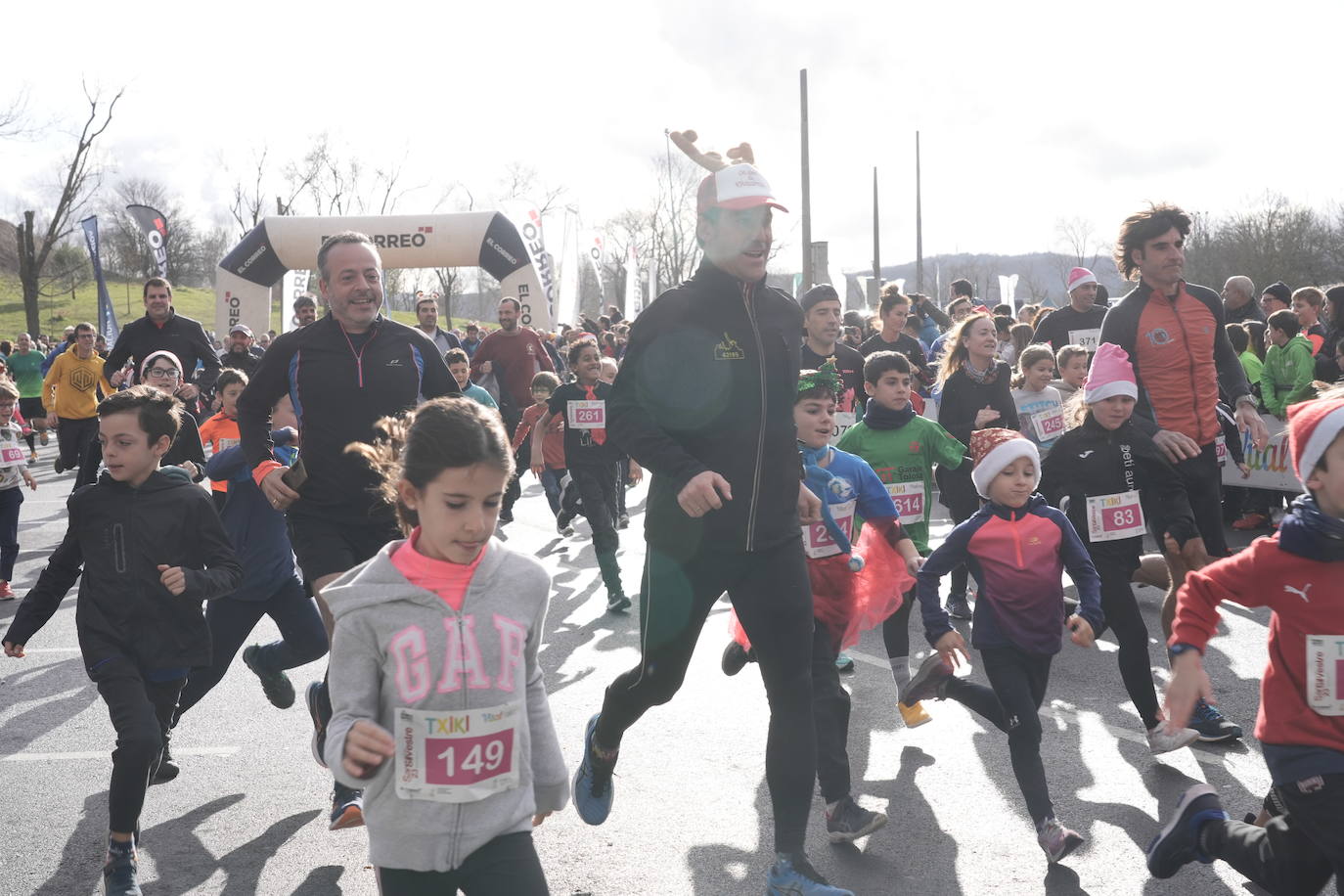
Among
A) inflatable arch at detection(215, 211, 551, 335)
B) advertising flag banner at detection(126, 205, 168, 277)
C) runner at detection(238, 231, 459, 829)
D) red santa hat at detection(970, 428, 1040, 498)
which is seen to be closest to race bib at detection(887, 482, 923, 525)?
red santa hat at detection(970, 428, 1040, 498)

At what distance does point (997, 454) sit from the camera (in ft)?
14.7

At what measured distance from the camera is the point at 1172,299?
571 centimetres

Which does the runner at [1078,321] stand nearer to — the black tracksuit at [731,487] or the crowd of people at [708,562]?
the crowd of people at [708,562]

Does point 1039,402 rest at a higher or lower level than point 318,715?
higher

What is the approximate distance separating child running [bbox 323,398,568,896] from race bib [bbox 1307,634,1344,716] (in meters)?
1.82

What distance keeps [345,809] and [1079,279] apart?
8788 mm

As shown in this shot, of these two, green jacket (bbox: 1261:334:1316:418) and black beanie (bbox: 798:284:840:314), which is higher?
black beanie (bbox: 798:284:840:314)

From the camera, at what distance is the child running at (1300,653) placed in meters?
2.80

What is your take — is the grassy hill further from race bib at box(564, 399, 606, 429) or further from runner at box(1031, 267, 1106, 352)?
runner at box(1031, 267, 1106, 352)

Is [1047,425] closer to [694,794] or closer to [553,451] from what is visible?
[553,451]

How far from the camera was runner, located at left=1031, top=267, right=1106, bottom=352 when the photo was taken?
34.2 feet

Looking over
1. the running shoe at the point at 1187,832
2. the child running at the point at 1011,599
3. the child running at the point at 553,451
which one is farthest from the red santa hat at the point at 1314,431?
the child running at the point at 553,451

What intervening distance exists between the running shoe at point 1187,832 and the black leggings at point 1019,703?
521 millimetres

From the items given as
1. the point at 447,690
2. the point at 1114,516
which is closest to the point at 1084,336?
the point at 1114,516
